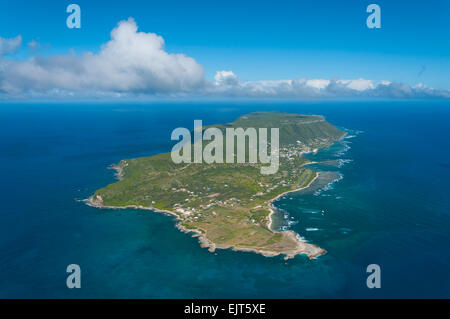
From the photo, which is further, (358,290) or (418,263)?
(418,263)

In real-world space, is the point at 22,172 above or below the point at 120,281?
above

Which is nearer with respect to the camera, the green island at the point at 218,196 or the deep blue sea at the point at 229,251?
the deep blue sea at the point at 229,251

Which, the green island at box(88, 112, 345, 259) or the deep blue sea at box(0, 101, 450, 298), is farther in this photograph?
the green island at box(88, 112, 345, 259)

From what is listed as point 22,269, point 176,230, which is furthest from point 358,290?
point 22,269

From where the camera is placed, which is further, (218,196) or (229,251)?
(218,196)

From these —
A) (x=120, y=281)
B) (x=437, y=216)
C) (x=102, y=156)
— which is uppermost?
(x=102, y=156)

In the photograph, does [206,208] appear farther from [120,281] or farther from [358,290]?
[358,290]

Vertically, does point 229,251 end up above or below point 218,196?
below

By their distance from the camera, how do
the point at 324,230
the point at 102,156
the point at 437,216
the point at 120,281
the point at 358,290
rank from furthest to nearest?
the point at 102,156, the point at 437,216, the point at 324,230, the point at 120,281, the point at 358,290
